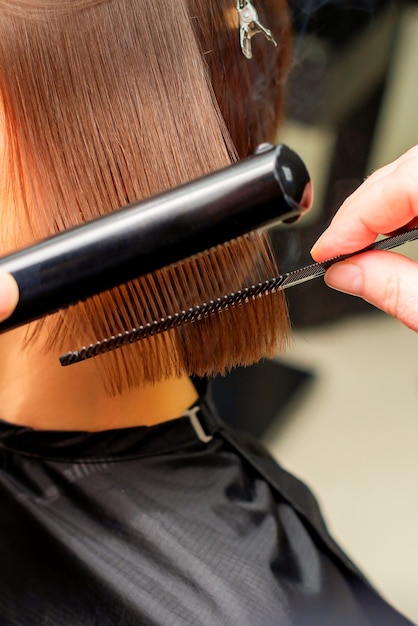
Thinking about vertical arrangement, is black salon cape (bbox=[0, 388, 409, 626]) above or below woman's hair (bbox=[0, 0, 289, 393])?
below

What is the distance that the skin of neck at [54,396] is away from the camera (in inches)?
25.3

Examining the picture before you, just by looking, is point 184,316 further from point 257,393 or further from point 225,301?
point 257,393

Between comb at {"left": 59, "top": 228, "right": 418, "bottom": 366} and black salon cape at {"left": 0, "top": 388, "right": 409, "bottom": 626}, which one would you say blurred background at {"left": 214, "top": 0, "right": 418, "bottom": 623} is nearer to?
comb at {"left": 59, "top": 228, "right": 418, "bottom": 366}

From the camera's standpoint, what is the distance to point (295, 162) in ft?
1.27

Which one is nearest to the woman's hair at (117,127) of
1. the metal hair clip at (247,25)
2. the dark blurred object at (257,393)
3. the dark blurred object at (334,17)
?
the metal hair clip at (247,25)

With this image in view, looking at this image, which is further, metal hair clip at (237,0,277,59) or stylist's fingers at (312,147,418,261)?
metal hair clip at (237,0,277,59)

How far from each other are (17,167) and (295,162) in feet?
0.86

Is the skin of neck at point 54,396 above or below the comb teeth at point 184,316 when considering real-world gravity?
below

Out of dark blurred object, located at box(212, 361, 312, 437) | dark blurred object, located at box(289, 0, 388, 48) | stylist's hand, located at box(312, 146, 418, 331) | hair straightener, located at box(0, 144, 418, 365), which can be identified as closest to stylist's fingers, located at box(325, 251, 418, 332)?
stylist's hand, located at box(312, 146, 418, 331)

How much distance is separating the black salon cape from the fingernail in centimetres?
34

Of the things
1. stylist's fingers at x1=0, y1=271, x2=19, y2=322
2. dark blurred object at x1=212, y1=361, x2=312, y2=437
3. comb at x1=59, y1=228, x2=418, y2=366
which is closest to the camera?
stylist's fingers at x1=0, y1=271, x2=19, y2=322

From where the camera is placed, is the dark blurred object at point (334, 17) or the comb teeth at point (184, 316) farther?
the dark blurred object at point (334, 17)

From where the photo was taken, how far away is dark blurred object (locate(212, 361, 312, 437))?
97 centimetres

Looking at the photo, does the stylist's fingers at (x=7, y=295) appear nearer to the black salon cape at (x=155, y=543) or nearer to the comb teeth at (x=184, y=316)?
the comb teeth at (x=184, y=316)
